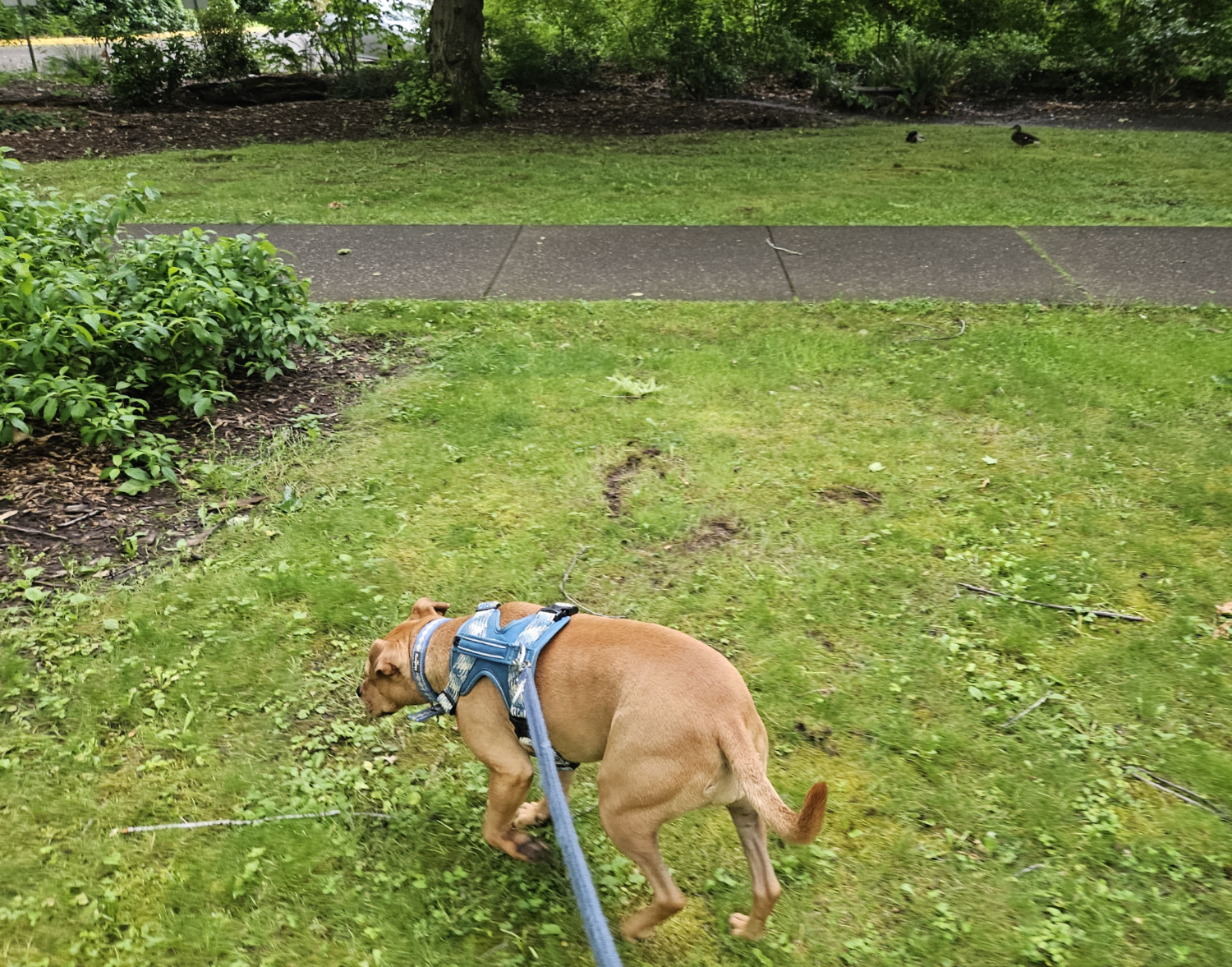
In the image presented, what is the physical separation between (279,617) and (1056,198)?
30.0 ft

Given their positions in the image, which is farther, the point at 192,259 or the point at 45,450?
the point at 192,259

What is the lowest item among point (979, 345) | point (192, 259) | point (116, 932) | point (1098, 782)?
point (116, 932)

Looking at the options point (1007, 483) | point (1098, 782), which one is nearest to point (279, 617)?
point (1098, 782)

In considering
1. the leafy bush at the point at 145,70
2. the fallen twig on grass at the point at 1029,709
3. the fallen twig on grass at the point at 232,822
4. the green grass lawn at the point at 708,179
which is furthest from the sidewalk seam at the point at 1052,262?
the leafy bush at the point at 145,70

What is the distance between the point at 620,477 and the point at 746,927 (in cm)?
253

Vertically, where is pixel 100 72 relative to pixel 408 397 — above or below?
above

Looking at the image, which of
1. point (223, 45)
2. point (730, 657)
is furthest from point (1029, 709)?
point (223, 45)

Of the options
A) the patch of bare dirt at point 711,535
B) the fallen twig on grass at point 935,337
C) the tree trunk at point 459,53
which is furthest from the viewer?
the tree trunk at point 459,53

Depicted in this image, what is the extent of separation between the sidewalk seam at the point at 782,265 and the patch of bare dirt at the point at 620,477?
2.61 metres

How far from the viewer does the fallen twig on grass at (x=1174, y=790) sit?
2770 mm

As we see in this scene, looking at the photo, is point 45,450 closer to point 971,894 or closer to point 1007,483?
point 971,894

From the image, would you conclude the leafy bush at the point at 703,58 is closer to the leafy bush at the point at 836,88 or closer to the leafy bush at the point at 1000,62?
the leafy bush at the point at 836,88

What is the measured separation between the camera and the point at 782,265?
24.4ft

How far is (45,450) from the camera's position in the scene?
457 centimetres
